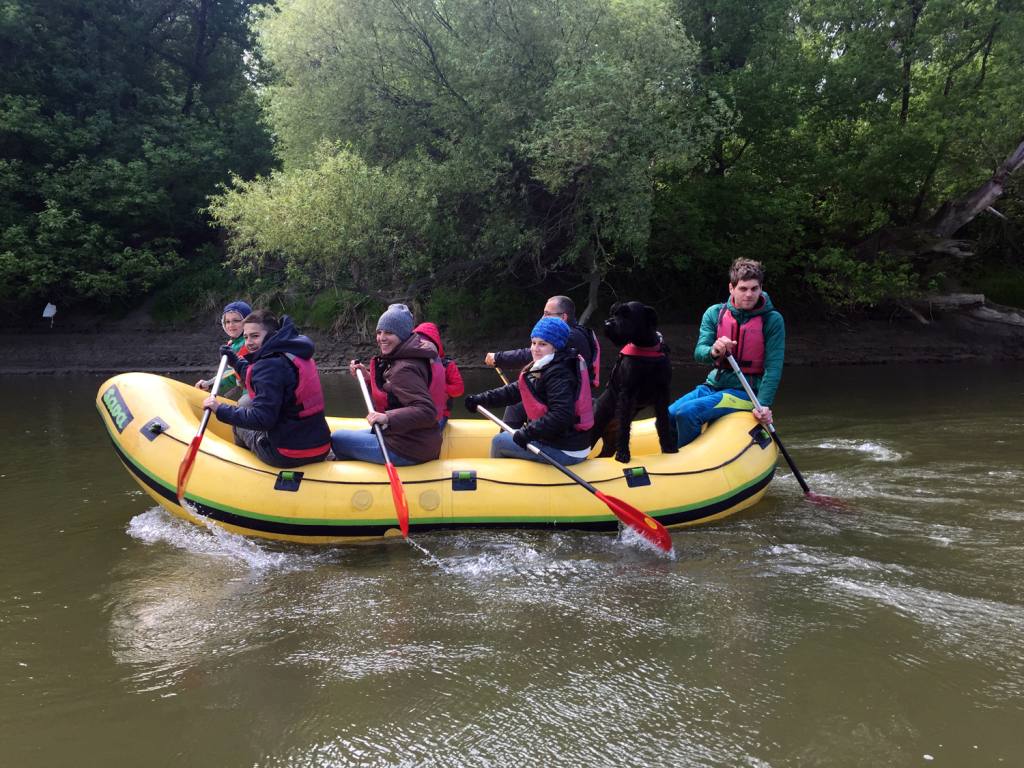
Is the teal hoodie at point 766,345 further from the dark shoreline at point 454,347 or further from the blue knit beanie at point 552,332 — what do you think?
the dark shoreline at point 454,347

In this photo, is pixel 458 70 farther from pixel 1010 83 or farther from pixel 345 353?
Result: pixel 1010 83

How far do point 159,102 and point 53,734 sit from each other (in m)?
17.8

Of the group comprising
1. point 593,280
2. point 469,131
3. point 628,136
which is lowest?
point 593,280

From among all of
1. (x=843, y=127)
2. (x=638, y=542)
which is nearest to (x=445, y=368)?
(x=638, y=542)

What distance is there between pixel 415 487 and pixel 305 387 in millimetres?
848

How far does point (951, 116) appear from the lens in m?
12.6

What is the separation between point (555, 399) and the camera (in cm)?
446

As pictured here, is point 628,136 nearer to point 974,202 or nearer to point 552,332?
point 974,202

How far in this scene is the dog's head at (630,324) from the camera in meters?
4.39

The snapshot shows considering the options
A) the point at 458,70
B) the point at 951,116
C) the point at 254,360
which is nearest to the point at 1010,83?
the point at 951,116

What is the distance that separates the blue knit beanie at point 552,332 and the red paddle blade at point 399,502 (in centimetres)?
113

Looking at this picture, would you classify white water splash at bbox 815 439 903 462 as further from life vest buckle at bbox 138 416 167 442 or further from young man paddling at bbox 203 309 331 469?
life vest buckle at bbox 138 416 167 442

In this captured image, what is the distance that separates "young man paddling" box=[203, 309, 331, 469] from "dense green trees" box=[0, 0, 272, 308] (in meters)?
13.0

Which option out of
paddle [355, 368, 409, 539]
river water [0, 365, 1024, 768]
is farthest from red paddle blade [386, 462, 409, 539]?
river water [0, 365, 1024, 768]
